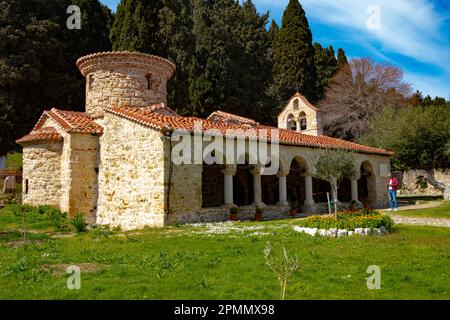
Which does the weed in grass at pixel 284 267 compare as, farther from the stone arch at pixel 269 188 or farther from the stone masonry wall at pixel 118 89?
the stone masonry wall at pixel 118 89

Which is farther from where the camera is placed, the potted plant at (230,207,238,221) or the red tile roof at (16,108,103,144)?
the red tile roof at (16,108,103,144)

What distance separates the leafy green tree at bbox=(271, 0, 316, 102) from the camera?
38438 millimetres

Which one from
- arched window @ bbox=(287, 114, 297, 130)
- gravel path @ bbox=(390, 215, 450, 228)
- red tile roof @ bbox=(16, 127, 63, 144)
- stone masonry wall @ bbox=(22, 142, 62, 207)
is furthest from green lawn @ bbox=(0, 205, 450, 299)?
arched window @ bbox=(287, 114, 297, 130)

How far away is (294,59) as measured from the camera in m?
38.6

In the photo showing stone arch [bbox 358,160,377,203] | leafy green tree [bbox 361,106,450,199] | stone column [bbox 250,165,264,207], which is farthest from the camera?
leafy green tree [bbox 361,106,450,199]

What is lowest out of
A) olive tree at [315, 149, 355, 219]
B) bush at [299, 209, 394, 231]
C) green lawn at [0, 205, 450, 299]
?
green lawn at [0, 205, 450, 299]

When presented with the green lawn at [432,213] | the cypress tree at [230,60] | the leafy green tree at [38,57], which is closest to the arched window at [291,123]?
the cypress tree at [230,60]

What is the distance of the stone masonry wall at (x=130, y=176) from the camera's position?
13.4 m

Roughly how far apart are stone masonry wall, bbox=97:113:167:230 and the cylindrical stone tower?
3.16 m

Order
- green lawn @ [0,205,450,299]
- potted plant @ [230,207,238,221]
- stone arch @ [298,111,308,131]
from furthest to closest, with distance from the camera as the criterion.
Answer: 1. stone arch @ [298,111,308,131]
2. potted plant @ [230,207,238,221]
3. green lawn @ [0,205,450,299]

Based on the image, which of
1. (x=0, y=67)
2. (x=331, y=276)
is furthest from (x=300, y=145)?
(x=0, y=67)

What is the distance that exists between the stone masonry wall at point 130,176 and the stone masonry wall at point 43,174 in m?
2.19

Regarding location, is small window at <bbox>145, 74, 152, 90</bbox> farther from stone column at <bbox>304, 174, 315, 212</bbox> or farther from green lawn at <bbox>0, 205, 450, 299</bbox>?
green lawn at <bbox>0, 205, 450, 299</bbox>

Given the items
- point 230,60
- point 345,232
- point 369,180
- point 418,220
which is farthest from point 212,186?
point 230,60
